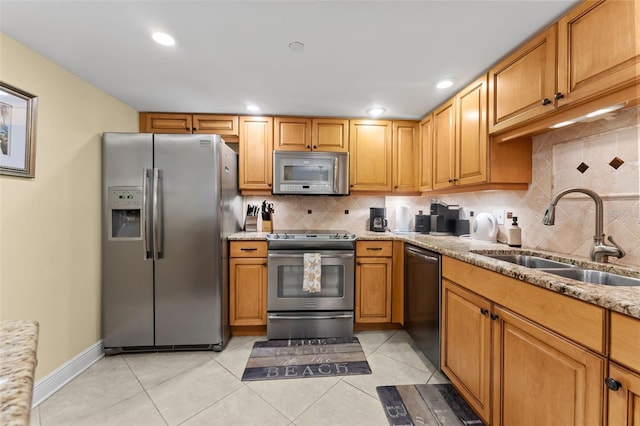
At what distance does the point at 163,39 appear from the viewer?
1.59 m

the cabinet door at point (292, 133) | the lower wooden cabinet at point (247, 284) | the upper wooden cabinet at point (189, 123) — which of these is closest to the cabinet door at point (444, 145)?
the cabinet door at point (292, 133)

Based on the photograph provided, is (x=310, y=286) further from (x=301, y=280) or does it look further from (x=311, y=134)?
(x=311, y=134)

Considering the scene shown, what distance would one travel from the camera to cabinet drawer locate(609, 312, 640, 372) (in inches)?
30.1

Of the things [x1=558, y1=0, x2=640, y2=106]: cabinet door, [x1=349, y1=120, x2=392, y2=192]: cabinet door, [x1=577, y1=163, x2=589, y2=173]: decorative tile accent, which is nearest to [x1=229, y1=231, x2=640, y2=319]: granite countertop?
[x1=577, y1=163, x2=589, y2=173]: decorative tile accent

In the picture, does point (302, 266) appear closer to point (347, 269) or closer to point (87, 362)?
point (347, 269)

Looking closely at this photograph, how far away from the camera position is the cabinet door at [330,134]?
9.46 feet

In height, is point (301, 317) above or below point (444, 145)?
below

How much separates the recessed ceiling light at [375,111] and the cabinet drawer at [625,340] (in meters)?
2.30

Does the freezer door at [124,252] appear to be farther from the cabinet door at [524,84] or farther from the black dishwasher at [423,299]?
the cabinet door at [524,84]

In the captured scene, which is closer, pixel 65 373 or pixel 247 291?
pixel 65 373

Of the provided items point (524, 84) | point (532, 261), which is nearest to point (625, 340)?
point (532, 261)

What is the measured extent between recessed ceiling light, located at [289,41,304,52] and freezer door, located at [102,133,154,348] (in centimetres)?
137

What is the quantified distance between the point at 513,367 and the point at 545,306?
0.37 meters

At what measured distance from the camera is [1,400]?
411mm
